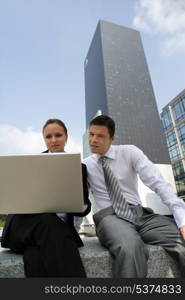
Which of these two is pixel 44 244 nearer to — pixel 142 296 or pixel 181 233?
pixel 142 296

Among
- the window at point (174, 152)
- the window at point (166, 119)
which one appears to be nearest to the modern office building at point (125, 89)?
the window at point (166, 119)

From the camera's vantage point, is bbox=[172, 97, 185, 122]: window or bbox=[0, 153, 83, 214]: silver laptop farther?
bbox=[172, 97, 185, 122]: window

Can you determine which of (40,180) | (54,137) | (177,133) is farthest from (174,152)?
(40,180)

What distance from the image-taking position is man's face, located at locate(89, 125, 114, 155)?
1.38 meters

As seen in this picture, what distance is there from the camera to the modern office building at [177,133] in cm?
2183

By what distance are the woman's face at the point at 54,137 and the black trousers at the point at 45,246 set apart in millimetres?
548

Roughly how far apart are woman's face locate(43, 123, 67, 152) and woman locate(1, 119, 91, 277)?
51 cm

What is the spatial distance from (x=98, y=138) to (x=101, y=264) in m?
0.76

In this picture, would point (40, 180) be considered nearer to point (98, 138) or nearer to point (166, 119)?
point (98, 138)

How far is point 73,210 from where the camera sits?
3.09 feet

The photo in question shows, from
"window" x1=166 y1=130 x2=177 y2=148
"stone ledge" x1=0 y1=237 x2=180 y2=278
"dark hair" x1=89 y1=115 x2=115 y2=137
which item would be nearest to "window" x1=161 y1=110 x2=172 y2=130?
"window" x1=166 y1=130 x2=177 y2=148

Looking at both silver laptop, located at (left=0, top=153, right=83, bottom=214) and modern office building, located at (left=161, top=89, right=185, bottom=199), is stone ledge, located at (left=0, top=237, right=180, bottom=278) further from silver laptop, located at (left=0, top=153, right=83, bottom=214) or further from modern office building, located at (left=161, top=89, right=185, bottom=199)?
modern office building, located at (left=161, top=89, right=185, bottom=199)

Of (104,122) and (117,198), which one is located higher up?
(104,122)

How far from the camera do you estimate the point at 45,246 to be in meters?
0.81
